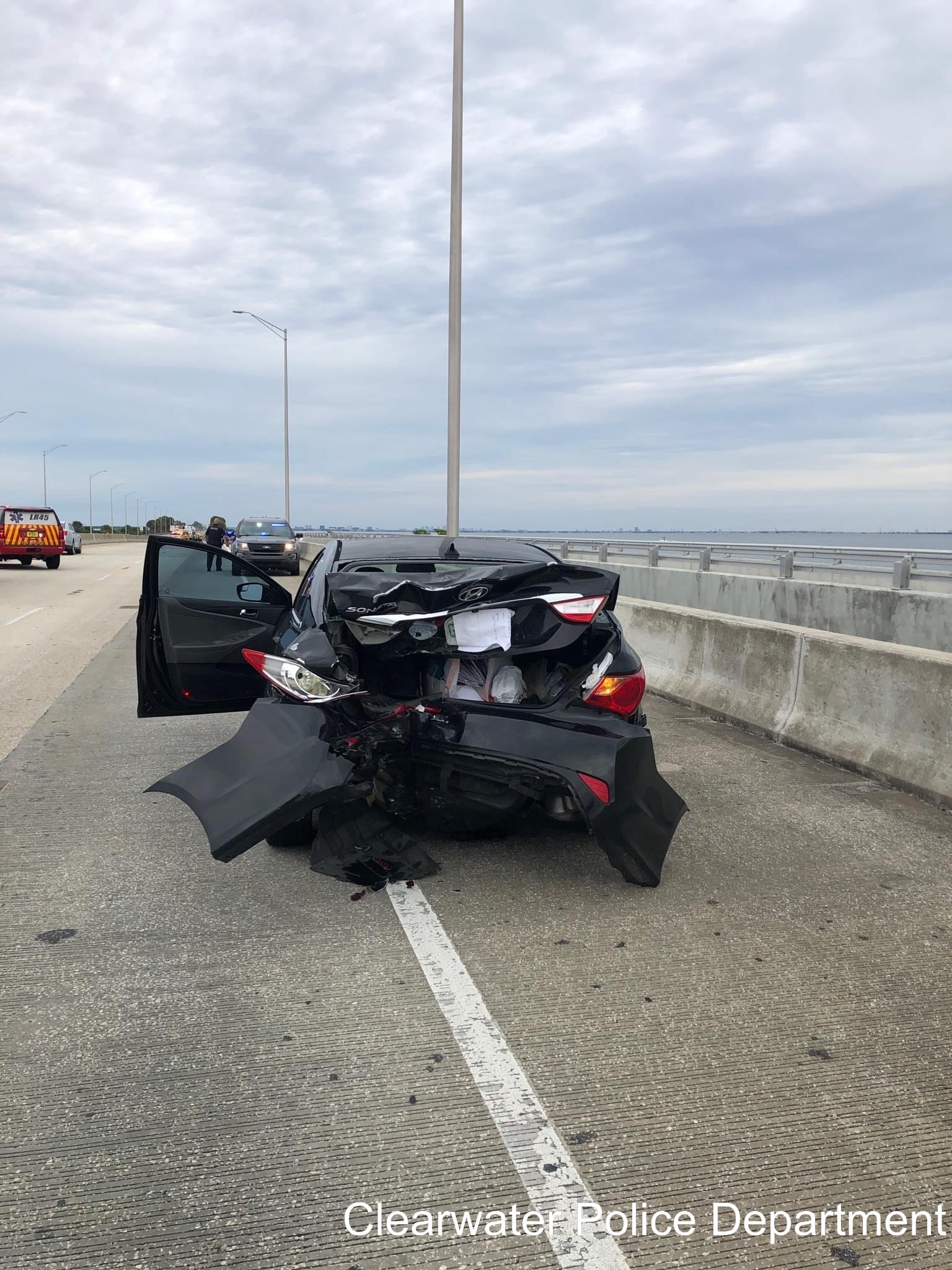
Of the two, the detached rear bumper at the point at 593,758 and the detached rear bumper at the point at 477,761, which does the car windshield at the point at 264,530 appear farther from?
the detached rear bumper at the point at 593,758

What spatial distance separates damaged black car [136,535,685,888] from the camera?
442 cm

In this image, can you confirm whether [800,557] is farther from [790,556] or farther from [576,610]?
[576,610]

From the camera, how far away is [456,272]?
17594 mm

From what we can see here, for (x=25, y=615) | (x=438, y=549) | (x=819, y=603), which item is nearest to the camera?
(x=438, y=549)

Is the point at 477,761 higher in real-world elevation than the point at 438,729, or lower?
lower

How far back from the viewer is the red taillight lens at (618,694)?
4.70m

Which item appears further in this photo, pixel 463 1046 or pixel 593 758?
pixel 593 758

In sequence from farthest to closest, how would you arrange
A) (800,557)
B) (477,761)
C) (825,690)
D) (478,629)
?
(800,557), (825,690), (478,629), (477,761)

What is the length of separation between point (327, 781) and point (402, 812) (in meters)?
0.53

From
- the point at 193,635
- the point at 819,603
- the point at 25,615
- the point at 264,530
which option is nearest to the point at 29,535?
the point at 264,530

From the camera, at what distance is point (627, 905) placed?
452 centimetres

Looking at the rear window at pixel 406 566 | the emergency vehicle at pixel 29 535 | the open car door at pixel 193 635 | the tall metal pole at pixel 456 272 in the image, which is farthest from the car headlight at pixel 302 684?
the emergency vehicle at pixel 29 535

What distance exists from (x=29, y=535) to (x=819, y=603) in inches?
1064

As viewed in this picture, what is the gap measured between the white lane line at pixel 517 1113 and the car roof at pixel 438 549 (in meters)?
2.11
